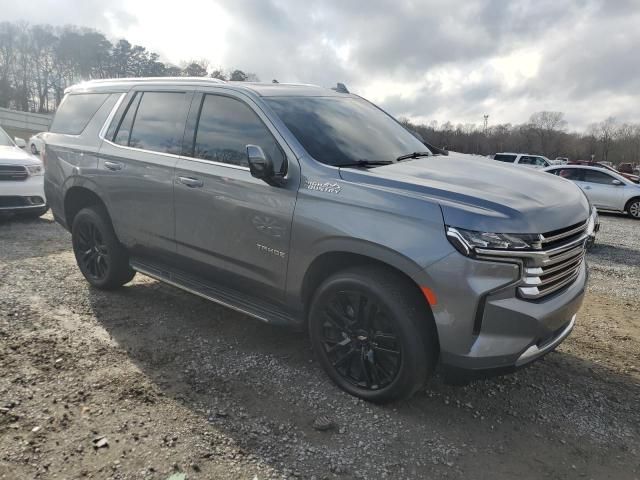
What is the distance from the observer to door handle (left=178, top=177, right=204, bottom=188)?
3816mm

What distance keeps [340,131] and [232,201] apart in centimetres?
94

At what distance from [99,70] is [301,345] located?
69639mm

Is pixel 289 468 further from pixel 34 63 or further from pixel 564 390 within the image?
pixel 34 63

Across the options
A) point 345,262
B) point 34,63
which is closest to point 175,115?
point 345,262

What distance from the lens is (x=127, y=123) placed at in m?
4.60

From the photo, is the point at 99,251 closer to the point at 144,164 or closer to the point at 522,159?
the point at 144,164

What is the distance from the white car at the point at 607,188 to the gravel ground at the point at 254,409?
1148 cm

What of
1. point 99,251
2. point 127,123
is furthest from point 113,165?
point 99,251

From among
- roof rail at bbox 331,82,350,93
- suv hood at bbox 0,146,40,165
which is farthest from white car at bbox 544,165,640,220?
suv hood at bbox 0,146,40,165

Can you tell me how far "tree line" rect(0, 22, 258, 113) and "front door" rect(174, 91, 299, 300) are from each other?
62.4 meters

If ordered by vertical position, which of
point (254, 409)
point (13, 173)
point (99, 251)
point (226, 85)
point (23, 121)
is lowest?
point (254, 409)

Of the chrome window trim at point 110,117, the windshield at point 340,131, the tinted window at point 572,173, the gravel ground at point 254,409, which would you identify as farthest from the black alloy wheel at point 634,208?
the chrome window trim at point 110,117

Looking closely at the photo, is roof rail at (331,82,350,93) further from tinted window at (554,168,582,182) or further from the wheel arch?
tinted window at (554,168,582,182)

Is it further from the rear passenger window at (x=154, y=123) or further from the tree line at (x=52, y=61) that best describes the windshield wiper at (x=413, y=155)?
the tree line at (x=52, y=61)
